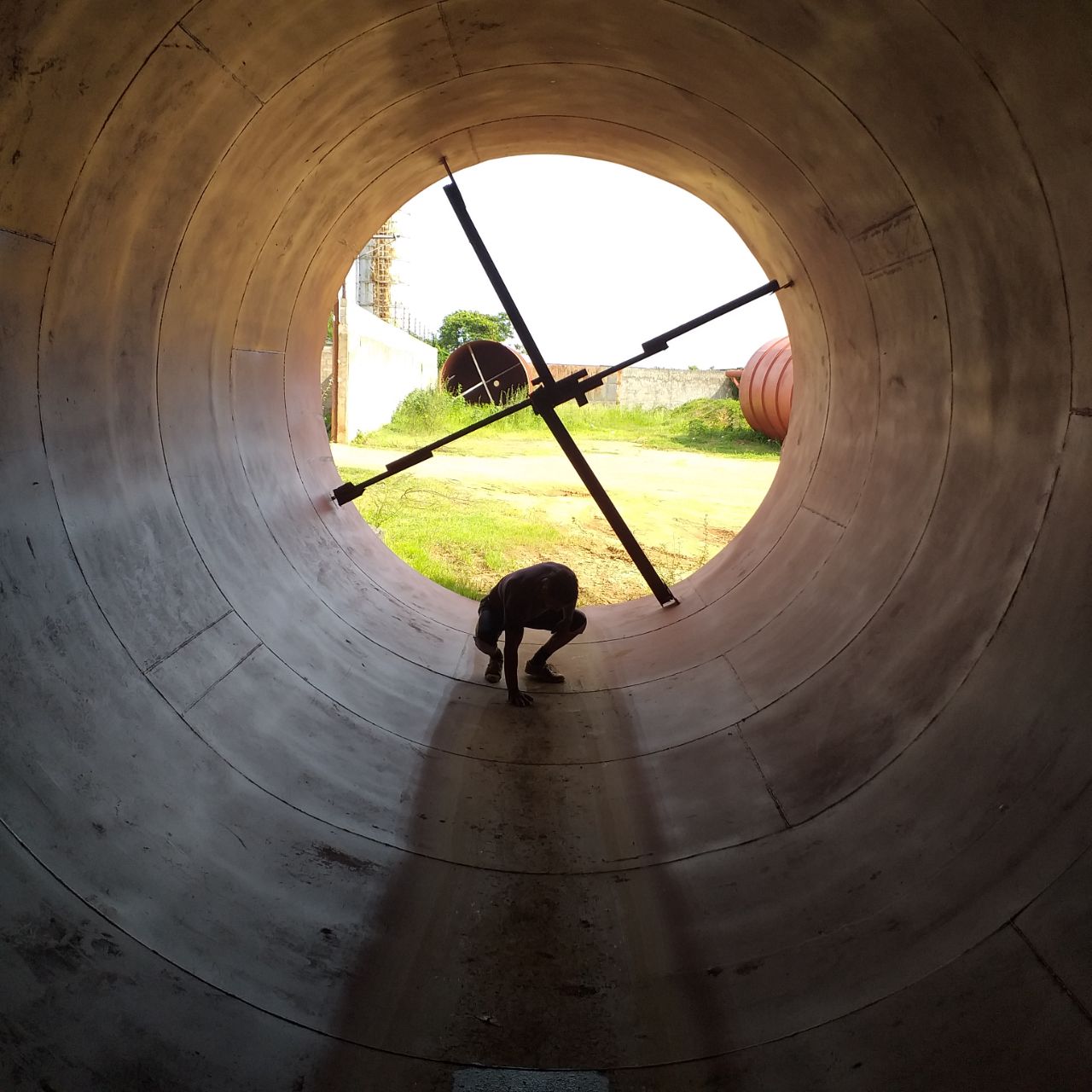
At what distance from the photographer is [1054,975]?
2260 millimetres

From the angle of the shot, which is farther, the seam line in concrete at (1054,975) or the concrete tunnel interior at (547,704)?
the concrete tunnel interior at (547,704)

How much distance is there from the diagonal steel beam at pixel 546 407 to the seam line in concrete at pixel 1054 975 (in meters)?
4.58

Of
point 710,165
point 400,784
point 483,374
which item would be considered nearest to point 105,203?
point 400,784

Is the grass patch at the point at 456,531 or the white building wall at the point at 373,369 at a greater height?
the white building wall at the point at 373,369

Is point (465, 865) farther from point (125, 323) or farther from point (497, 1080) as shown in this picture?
point (125, 323)

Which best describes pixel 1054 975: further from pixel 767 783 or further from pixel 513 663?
pixel 513 663

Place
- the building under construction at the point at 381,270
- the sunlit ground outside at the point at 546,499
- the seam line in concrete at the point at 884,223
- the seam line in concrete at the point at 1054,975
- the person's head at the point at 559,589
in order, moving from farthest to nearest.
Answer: the building under construction at the point at 381,270 < the sunlit ground outside at the point at 546,499 < the person's head at the point at 559,589 < the seam line in concrete at the point at 884,223 < the seam line in concrete at the point at 1054,975

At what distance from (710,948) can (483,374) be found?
23.0 m

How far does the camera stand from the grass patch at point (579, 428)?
20891 millimetres

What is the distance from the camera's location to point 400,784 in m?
4.31

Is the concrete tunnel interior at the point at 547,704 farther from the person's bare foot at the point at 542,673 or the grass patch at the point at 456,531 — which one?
the grass patch at the point at 456,531

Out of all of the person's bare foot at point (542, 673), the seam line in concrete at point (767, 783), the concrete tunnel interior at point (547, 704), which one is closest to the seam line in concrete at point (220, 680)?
the concrete tunnel interior at point (547, 704)

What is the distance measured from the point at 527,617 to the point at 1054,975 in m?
3.67

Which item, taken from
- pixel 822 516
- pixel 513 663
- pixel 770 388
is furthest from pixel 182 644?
pixel 770 388
